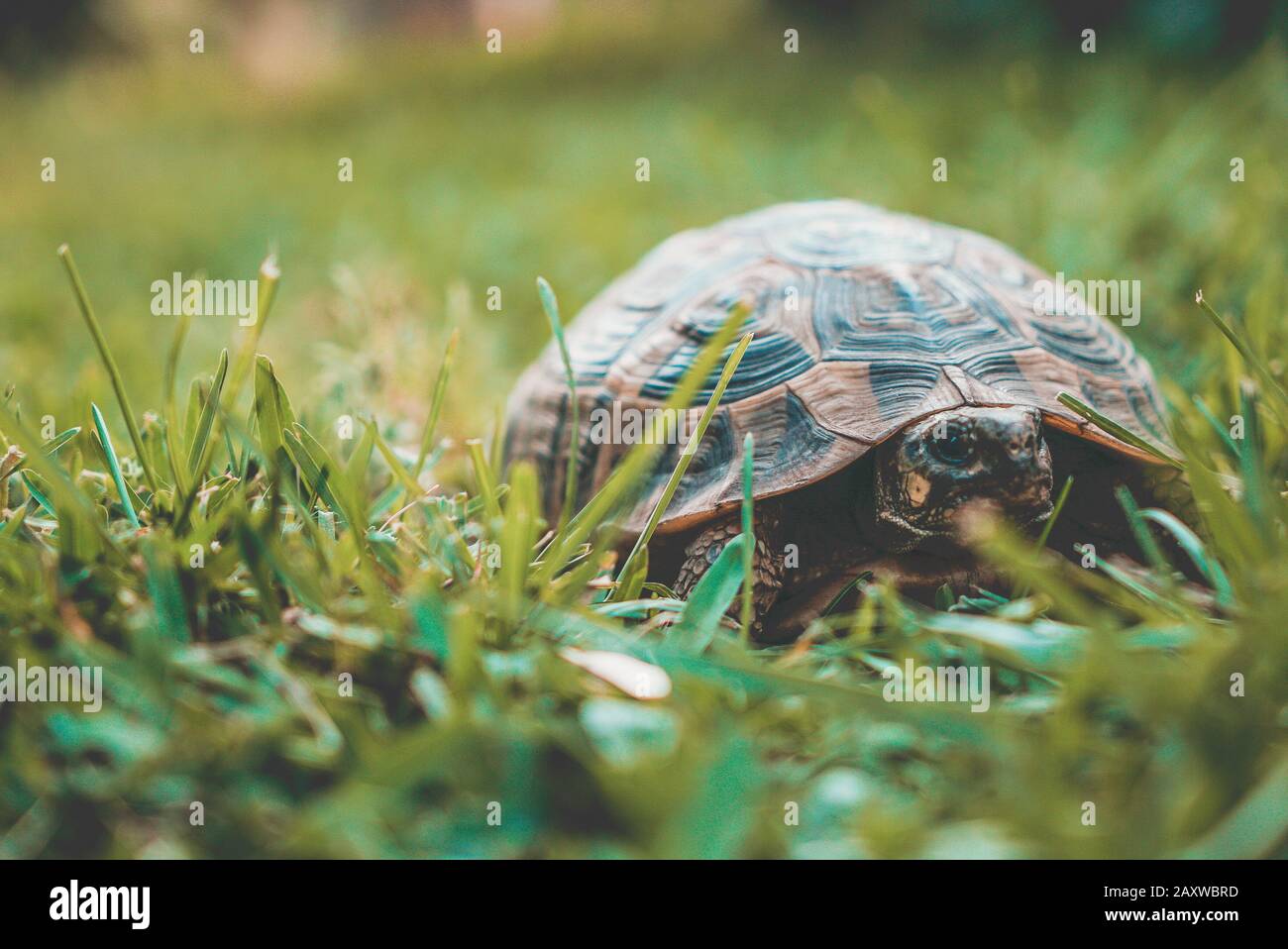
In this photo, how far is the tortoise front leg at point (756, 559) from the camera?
6.10 feet

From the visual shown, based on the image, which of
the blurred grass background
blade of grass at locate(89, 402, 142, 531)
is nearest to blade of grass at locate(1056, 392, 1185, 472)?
the blurred grass background

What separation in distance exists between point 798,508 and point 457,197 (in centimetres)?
550

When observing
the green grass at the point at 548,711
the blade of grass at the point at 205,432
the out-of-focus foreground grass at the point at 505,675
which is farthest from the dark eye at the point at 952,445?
the blade of grass at the point at 205,432

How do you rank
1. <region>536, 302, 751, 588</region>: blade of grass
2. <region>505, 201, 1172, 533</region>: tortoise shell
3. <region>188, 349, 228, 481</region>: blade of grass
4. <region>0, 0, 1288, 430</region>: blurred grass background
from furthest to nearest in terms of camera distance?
<region>0, 0, 1288, 430</region>: blurred grass background < <region>505, 201, 1172, 533</region>: tortoise shell < <region>188, 349, 228, 481</region>: blade of grass < <region>536, 302, 751, 588</region>: blade of grass

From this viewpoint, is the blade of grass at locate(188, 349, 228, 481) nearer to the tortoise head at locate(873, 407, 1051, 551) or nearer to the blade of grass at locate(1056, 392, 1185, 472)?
the tortoise head at locate(873, 407, 1051, 551)

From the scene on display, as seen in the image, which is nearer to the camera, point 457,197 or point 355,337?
point 355,337

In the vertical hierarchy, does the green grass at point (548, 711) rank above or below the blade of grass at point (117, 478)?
below

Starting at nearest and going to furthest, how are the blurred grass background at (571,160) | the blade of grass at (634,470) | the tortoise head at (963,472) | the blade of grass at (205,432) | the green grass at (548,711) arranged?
1. the green grass at (548,711)
2. the blade of grass at (634,470)
3. the blade of grass at (205,432)
4. the tortoise head at (963,472)
5. the blurred grass background at (571,160)

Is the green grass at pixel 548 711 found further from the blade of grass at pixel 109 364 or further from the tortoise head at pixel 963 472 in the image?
the tortoise head at pixel 963 472

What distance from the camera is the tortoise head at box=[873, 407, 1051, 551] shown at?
1.80 metres

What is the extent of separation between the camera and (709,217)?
5371 millimetres

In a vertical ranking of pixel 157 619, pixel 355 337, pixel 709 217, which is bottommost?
pixel 157 619
